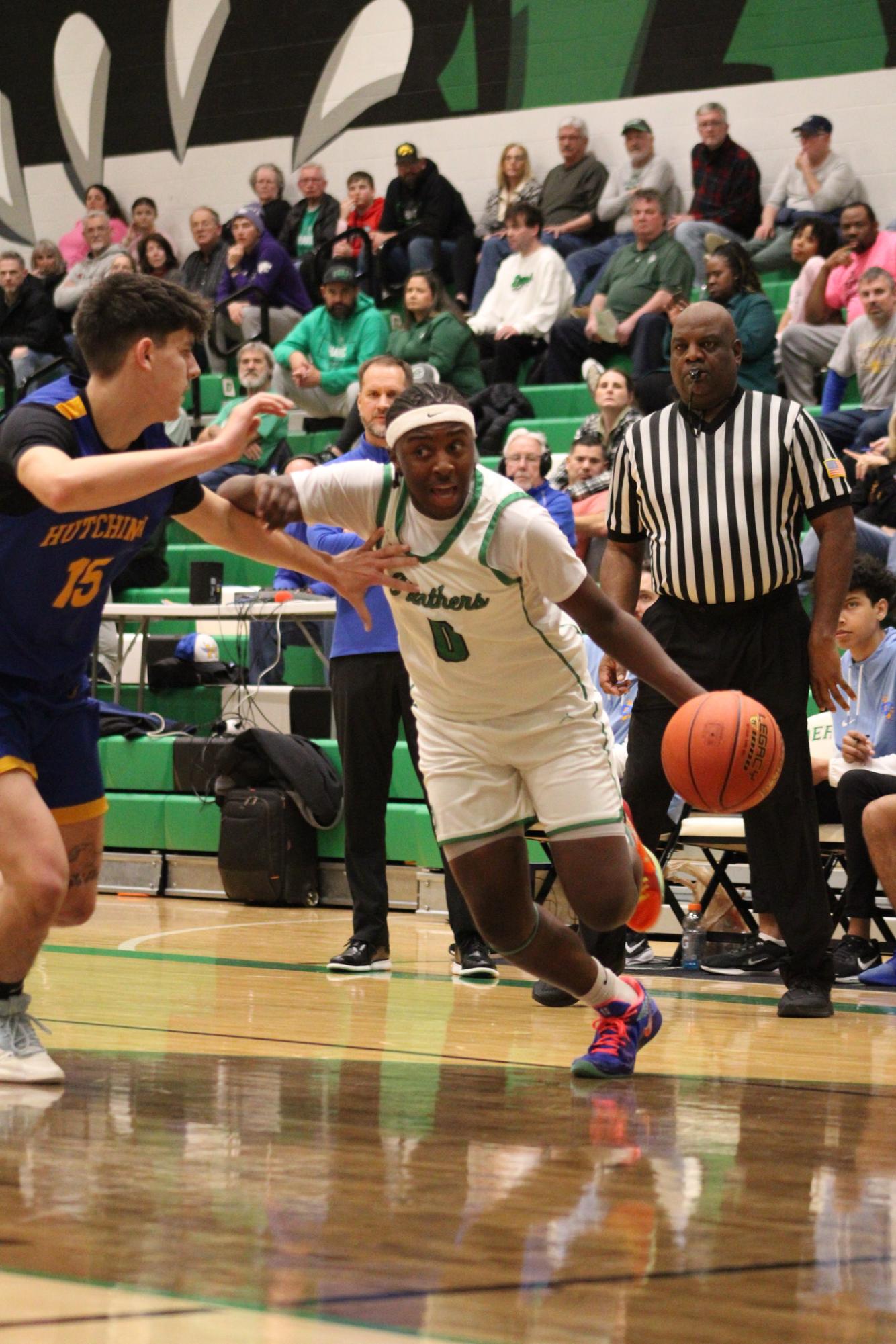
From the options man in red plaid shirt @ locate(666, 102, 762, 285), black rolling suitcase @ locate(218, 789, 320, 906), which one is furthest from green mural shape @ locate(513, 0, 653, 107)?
black rolling suitcase @ locate(218, 789, 320, 906)

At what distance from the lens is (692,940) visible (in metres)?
6.33

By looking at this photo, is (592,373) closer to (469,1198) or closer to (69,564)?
(69,564)

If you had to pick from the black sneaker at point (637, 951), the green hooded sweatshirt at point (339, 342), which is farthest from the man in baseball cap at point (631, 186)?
the black sneaker at point (637, 951)

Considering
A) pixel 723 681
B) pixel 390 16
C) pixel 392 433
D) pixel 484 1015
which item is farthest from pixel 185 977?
pixel 390 16

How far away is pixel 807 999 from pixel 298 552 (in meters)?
2.22

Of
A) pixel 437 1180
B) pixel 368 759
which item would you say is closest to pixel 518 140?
pixel 368 759

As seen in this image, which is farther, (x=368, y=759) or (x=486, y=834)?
(x=368, y=759)

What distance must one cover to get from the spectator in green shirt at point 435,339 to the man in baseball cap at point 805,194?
6.99 ft

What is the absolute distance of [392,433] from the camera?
11.8 feet

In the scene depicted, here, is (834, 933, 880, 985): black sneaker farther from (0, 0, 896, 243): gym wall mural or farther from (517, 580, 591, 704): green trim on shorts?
(0, 0, 896, 243): gym wall mural

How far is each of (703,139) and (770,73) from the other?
1.17 metres

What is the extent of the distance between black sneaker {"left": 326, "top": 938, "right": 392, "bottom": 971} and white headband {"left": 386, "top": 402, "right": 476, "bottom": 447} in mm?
2570

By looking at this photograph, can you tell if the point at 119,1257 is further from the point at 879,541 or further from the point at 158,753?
the point at 158,753

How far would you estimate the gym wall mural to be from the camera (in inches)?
506
